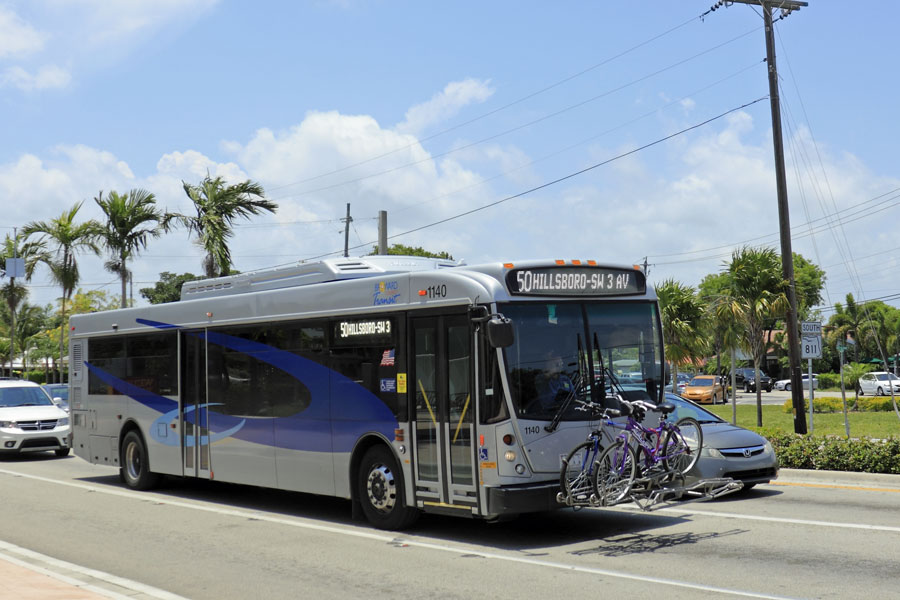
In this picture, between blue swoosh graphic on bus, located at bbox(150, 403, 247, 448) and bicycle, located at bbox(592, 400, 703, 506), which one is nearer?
bicycle, located at bbox(592, 400, 703, 506)

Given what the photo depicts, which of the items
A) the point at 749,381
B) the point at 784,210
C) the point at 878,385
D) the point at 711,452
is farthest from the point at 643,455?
the point at 749,381

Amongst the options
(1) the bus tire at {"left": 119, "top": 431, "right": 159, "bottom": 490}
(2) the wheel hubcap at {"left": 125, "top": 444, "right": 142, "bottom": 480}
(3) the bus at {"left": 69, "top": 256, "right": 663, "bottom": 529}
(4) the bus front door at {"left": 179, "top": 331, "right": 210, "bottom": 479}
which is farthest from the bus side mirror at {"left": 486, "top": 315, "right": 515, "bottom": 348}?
(2) the wheel hubcap at {"left": 125, "top": 444, "right": 142, "bottom": 480}

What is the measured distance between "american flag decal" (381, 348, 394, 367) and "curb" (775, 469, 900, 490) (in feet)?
23.9

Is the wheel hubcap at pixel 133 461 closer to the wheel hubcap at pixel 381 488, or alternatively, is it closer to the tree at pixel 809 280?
the wheel hubcap at pixel 381 488

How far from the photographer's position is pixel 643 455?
9.90 m

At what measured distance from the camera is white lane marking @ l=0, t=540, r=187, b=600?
25.1 feet

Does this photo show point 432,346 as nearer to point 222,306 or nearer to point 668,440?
point 668,440

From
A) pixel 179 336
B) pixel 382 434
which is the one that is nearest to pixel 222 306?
pixel 179 336

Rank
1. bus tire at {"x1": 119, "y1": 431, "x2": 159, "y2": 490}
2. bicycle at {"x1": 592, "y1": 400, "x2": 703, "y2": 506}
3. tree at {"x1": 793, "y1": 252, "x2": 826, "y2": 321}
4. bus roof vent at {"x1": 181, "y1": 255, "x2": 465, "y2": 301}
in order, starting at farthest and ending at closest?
tree at {"x1": 793, "y1": 252, "x2": 826, "y2": 321}
bus tire at {"x1": 119, "y1": 431, "x2": 159, "y2": 490}
bus roof vent at {"x1": 181, "y1": 255, "x2": 465, "y2": 301}
bicycle at {"x1": 592, "y1": 400, "x2": 703, "y2": 506}

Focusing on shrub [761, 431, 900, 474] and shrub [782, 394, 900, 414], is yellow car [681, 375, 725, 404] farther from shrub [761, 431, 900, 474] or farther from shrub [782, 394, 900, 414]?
shrub [761, 431, 900, 474]

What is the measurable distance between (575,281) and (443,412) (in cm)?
201

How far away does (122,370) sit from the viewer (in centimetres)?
1631

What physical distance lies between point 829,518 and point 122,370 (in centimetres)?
1146

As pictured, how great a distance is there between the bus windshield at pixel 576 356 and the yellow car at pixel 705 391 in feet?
129
